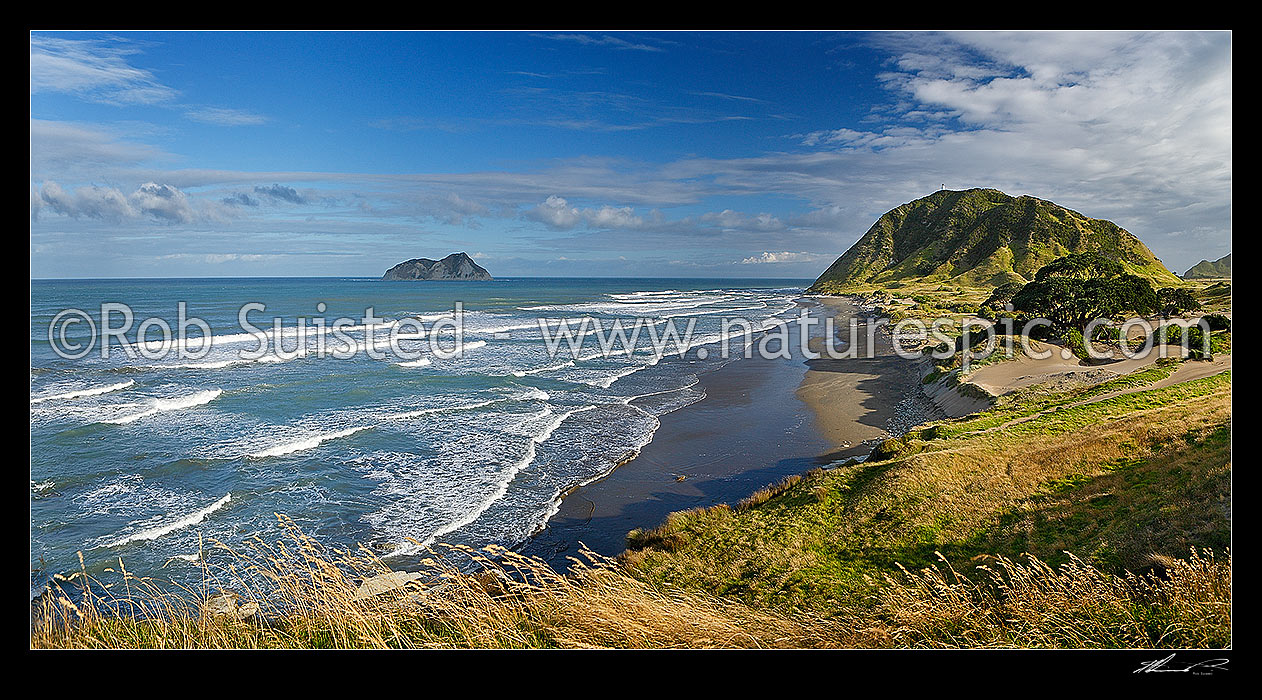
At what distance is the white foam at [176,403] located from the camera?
75.7ft

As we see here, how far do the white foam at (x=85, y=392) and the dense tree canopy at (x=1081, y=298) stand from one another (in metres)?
47.6

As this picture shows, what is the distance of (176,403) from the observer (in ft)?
85.2

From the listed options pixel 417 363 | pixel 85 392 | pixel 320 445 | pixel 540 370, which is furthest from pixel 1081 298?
pixel 85 392

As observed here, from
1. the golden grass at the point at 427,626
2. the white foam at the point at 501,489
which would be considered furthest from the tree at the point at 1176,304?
the golden grass at the point at 427,626

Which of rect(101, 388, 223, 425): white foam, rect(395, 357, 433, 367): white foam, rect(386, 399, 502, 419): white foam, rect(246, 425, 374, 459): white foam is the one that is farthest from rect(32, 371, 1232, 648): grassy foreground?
rect(395, 357, 433, 367): white foam

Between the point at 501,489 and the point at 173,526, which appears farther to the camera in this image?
the point at 501,489

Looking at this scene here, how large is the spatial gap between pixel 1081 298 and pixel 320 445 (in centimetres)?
3717

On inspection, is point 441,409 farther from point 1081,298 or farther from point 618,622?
point 1081,298

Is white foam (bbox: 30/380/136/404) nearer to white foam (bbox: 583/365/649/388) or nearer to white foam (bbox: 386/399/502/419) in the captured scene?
white foam (bbox: 386/399/502/419)

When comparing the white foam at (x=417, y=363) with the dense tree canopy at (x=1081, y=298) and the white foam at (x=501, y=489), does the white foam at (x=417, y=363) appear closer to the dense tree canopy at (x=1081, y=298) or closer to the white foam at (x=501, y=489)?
the white foam at (x=501, y=489)
